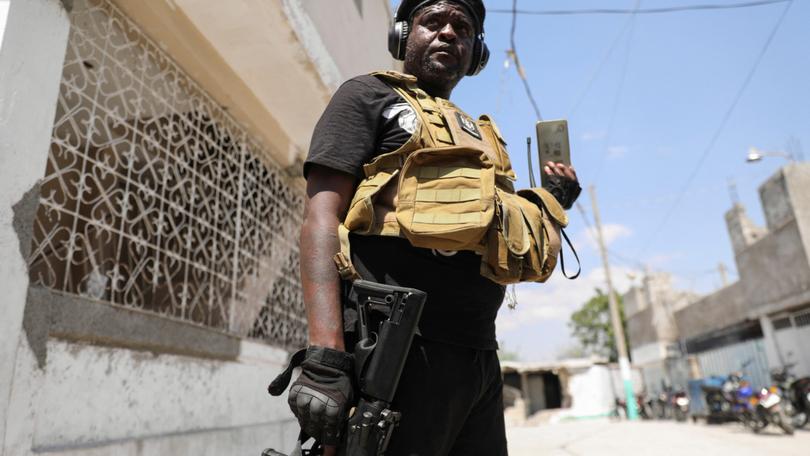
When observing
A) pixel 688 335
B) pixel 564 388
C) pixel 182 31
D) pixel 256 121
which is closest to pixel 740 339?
pixel 688 335

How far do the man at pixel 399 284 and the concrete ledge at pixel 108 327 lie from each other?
99cm

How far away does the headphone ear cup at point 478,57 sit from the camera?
5.38 feet

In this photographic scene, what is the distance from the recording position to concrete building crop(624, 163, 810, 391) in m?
9.02

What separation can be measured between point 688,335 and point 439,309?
56.1ft

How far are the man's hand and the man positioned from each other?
0.31 m

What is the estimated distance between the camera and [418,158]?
1136 mm

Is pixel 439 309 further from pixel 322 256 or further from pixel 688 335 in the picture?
pixel 688 335

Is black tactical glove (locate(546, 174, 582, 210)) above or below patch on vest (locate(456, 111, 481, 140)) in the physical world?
below

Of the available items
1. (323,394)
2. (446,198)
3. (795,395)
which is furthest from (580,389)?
(323,394)

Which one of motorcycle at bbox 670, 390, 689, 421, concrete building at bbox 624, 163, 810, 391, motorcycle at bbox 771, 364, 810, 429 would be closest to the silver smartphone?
motorcycle at bbox 771, 364, 810, 429

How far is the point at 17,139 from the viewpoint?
1.44 m

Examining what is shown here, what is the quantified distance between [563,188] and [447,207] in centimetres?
54

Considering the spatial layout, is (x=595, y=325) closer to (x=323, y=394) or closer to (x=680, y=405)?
(x=680, y=405)

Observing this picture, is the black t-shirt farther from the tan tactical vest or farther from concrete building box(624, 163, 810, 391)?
concrete building box(624, 163, 810, 391)
